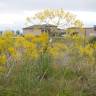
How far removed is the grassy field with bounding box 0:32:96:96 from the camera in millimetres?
6180

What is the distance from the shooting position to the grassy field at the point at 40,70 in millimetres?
6180

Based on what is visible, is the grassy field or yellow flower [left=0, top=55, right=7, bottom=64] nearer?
the grassy field

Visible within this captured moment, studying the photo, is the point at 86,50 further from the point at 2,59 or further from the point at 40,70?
the point at 2,59

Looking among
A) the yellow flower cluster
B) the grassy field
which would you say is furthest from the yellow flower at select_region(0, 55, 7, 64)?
the yellow flower cluster

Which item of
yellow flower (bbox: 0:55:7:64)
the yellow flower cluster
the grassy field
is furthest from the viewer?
the yellow flower cluster

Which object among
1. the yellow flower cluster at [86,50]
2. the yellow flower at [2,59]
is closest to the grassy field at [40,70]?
the yellow flower at [2,59]

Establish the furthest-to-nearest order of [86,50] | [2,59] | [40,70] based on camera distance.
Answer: [86,50] < [40,70] < [2,59]

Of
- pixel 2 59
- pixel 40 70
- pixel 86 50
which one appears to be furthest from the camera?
pixel 86 50

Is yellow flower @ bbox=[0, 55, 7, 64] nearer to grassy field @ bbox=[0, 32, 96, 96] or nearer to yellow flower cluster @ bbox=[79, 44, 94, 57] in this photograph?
grassy field @ bbox=[0, 32, 96, 96]

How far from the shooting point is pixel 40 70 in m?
6.77

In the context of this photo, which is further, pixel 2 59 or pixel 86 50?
pixel 86 50

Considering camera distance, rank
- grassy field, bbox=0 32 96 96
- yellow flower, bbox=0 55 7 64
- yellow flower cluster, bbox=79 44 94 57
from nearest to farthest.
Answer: grassy field, bbox=0 32 96 96 < yellow flower, bbox=0 55 7 64 < yellow flower cluster, bbox=79 44 94 57

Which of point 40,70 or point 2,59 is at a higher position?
point 2,59

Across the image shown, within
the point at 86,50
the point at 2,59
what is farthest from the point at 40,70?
the point at 86,50
